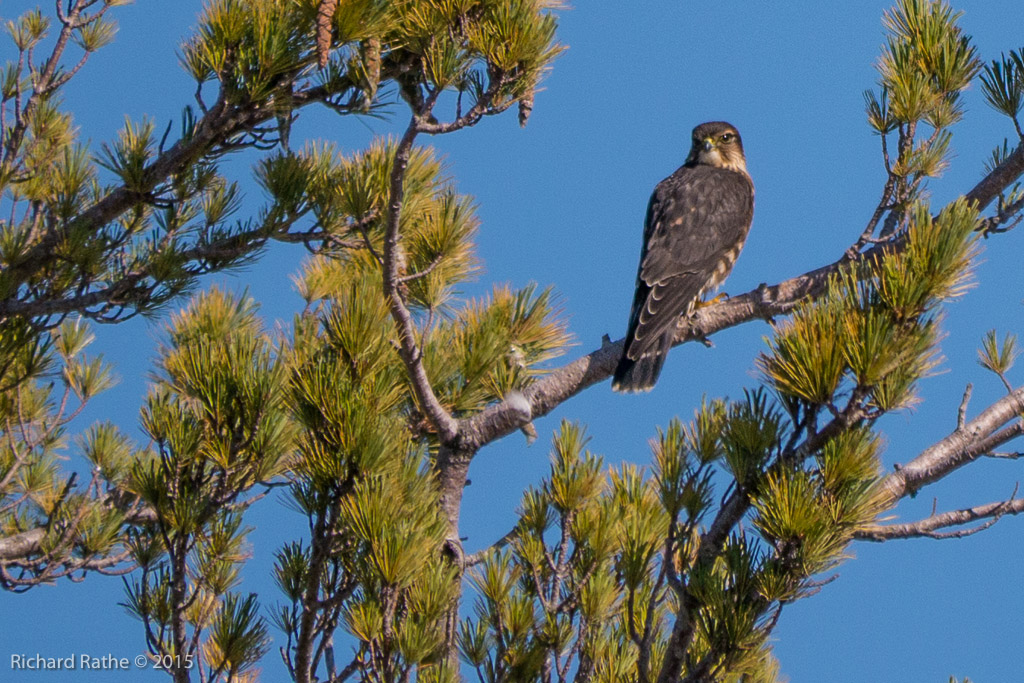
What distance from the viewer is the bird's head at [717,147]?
19.9ft

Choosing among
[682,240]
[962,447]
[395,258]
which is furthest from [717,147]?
[962,447]

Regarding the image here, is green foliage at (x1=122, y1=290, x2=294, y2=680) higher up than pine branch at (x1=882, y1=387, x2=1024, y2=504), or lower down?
higher up

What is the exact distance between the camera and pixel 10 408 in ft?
14.6

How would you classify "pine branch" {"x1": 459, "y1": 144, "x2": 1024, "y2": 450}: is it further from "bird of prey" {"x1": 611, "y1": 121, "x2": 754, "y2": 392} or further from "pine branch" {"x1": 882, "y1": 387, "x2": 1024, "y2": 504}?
"pine branch" {"x1": 882, "y1": 387, "x2": 1024, "y2": 504}

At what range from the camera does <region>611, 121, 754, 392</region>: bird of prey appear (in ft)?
13.5

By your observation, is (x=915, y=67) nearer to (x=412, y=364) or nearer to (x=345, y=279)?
(x=412, y=364)

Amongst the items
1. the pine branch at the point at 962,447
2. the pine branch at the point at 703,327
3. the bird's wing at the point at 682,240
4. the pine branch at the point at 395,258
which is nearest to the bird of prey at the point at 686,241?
the bird's wing at the point at 682,240

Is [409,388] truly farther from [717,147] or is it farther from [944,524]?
[717,147]

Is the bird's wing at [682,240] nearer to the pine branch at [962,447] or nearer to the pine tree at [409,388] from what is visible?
the pine tree at [409,388]

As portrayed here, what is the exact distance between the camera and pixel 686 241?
16.3 feet

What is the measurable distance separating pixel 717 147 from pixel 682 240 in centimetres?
135

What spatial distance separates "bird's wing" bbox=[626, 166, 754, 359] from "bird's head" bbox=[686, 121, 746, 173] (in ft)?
0.56

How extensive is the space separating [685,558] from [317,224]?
1.98 meters

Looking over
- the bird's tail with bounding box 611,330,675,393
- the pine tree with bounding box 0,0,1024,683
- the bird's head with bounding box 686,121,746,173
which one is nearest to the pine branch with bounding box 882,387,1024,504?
A: the pine tree with bounding box 0,0,1024,683
